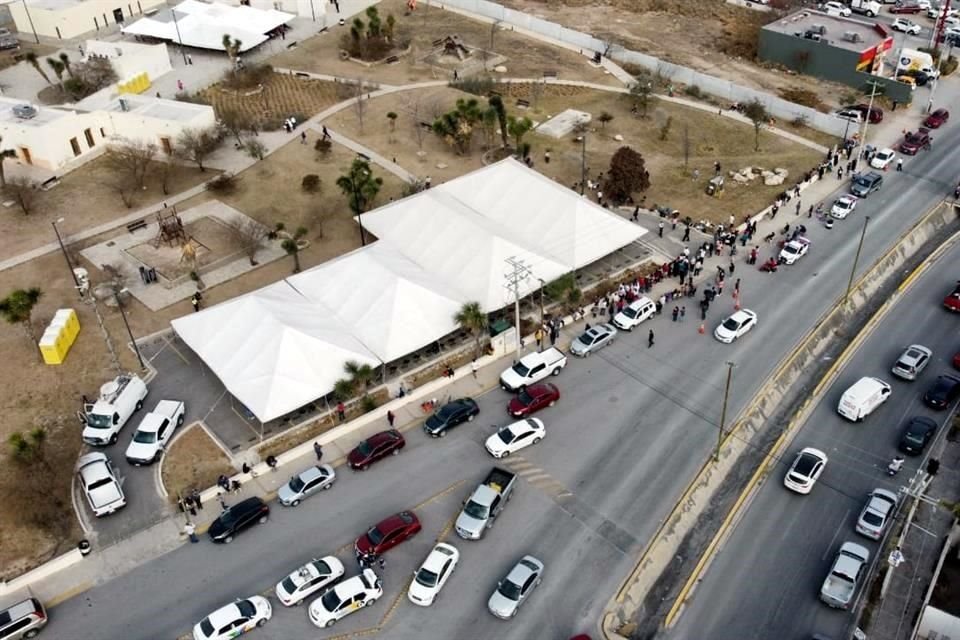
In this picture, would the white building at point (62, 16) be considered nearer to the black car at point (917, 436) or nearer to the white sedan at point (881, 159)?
the white sedan at point (881, 159)

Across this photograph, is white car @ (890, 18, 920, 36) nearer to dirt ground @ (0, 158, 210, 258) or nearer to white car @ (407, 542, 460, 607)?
dirt ground @ (0, 158, 210, 258)

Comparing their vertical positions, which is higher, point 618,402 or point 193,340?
point 193,340

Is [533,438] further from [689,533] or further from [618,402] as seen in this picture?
[689,533]

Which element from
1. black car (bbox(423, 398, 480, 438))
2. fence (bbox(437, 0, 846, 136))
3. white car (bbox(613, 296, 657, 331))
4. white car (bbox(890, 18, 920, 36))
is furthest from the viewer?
white car (bbox(890, 18, 920, 36))

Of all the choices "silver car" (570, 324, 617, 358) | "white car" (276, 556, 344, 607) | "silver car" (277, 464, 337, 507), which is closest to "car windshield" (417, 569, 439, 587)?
"white car" (276, 556, 344, 607)

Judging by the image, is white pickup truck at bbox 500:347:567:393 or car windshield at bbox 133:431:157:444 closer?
car windshield at bbox 133:431:157:444

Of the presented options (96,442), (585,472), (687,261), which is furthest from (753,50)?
(96,442)

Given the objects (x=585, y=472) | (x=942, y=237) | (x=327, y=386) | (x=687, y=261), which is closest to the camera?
(x=585, y=472)
